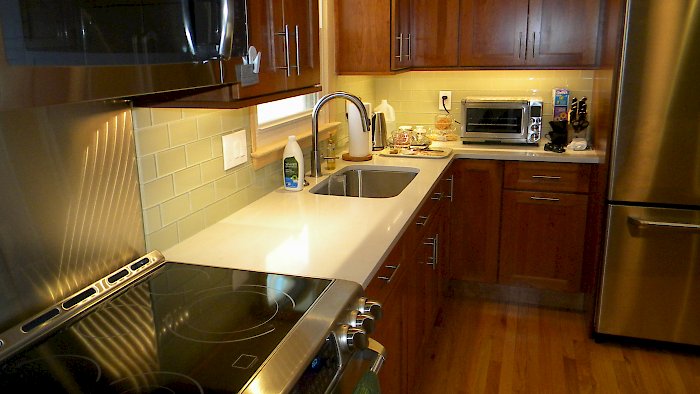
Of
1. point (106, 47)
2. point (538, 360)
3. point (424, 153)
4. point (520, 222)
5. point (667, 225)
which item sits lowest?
point (538, 360)

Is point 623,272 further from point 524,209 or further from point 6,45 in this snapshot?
point 6,45

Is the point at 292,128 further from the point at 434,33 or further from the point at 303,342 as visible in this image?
the point at 303,342

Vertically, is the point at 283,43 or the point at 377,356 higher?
the point at 283,43

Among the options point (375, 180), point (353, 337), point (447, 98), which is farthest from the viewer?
point (447, 98)

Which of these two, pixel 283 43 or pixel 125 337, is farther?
pixel 283 43

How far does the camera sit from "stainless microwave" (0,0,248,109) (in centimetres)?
73

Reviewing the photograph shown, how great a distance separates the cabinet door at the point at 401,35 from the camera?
9.93ft

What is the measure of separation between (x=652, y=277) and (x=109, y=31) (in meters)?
2.64

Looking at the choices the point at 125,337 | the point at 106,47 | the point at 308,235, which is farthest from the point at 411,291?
the point at 106,47

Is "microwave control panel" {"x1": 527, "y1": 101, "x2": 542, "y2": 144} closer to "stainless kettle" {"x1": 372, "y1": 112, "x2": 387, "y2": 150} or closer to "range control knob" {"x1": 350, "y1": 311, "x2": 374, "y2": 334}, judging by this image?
"stainless kettle" {"x1": 372, "y1": 112, "x2": 387, "y2": 150}

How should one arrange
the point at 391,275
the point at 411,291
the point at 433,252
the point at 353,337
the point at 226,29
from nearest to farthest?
1. the point at 226,29
2. the point at 353,337
3. the point at 391,275
4. the point at 411,291
5. the point at 433,252

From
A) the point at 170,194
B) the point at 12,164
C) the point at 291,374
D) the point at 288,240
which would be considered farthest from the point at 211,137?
the point at 291,374

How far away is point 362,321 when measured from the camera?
4.30ft

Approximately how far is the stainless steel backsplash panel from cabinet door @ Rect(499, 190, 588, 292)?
226cm
